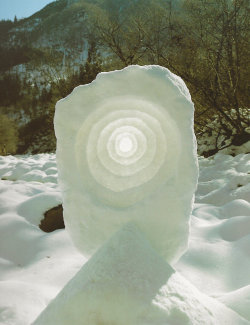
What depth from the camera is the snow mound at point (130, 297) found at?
853 millimetres

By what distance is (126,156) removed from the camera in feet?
3.81

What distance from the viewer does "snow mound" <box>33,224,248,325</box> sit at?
0.85 metres

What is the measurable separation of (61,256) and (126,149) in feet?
3.19

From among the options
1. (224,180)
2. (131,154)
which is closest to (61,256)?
(131,154)

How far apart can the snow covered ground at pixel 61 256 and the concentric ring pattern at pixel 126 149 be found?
0.53 metres

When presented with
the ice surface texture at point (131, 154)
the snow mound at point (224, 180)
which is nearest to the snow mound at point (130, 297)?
the ice surface texture at point (131, 154)

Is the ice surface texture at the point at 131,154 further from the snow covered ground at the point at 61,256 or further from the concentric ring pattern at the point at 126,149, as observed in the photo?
the snow covered ground at the point at 61,256

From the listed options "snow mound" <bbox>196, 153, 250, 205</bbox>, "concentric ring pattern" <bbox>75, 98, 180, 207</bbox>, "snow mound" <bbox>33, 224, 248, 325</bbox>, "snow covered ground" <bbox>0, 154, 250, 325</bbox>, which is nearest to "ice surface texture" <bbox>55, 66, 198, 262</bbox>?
"concentric ring pattern" <bbox>75, 98, 180, 207</bbox>

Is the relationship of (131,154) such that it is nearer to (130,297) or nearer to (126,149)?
(126,149)

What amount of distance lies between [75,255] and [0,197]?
47.3 inches

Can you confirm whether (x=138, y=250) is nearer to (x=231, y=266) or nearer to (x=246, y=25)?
(x=231, y=266)

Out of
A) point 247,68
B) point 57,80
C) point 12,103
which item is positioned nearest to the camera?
point 247,68

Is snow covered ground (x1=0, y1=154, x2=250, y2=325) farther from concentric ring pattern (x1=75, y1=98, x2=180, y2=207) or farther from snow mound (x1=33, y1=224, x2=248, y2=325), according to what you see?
concentric ring pattern (x1=75, y1=98, x2=180, y2=207)

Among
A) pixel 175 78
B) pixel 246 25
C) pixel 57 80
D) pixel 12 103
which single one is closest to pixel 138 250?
pixel 175 78
